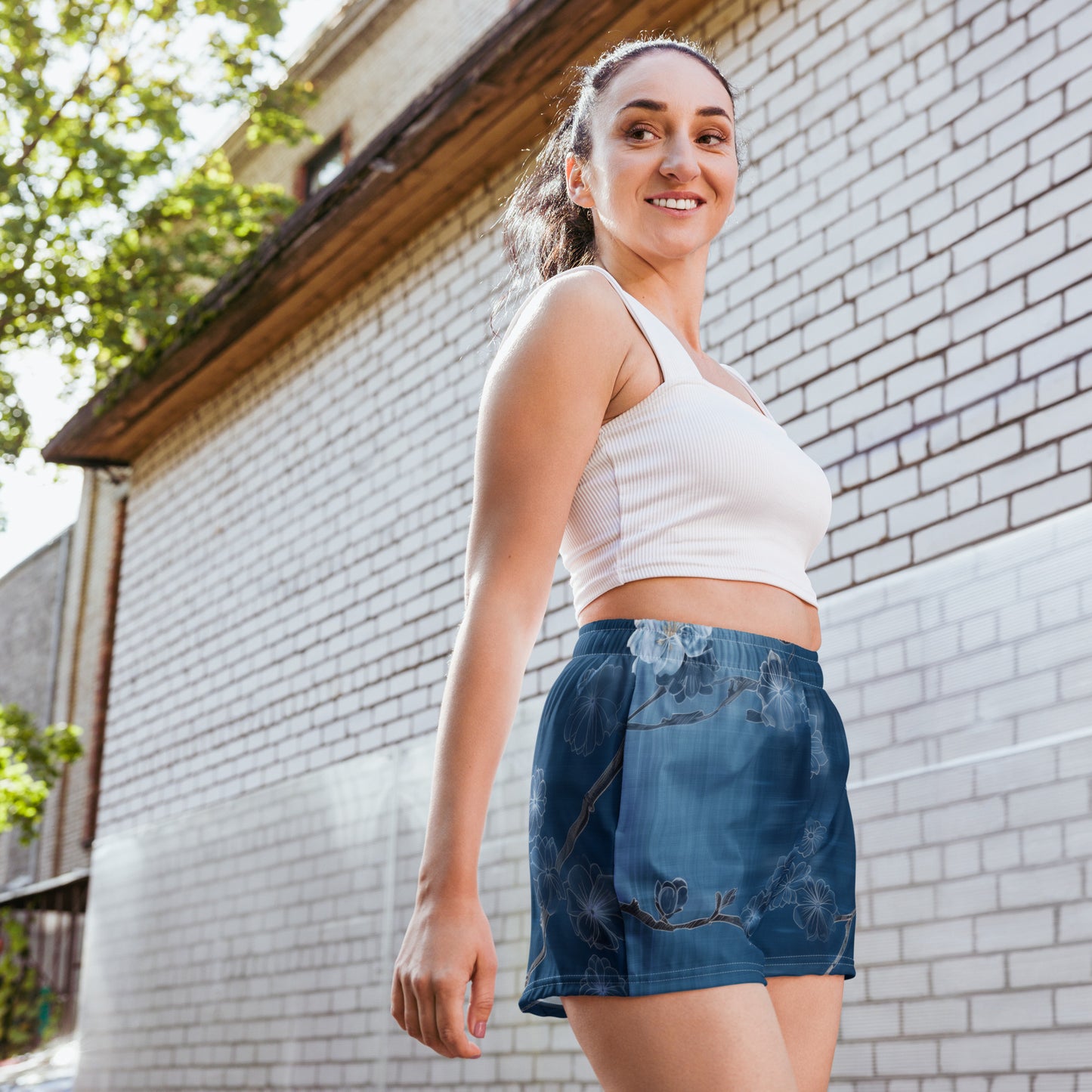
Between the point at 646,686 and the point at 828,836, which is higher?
the point at 646,686

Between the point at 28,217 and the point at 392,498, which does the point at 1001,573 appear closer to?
the point at 392,498

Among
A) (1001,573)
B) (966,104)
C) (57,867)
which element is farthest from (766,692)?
(57,867)

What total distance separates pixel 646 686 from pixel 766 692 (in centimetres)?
15

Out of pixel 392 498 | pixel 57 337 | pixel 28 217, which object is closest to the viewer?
pixel 392 498

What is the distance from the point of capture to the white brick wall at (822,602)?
395 centimetres

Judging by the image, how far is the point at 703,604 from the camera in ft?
5.25

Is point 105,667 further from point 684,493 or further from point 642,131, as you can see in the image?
point 684,493

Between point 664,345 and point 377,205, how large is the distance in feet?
20.6

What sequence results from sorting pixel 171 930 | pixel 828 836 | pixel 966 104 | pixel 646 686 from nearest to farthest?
pixel 646 686 → pixel 828 836 → pixel 966 104 → pixel 171 930

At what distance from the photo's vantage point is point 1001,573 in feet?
13.4

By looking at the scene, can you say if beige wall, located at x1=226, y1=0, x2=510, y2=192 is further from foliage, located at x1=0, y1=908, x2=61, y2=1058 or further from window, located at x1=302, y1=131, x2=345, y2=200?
foliage, located at x1=0, y1=908, x2=61, y2=1058

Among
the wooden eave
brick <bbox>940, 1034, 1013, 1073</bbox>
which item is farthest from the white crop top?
the wooden eave

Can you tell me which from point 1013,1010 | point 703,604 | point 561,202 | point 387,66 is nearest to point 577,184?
point 561,202

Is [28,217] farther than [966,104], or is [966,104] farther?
[28,217]
